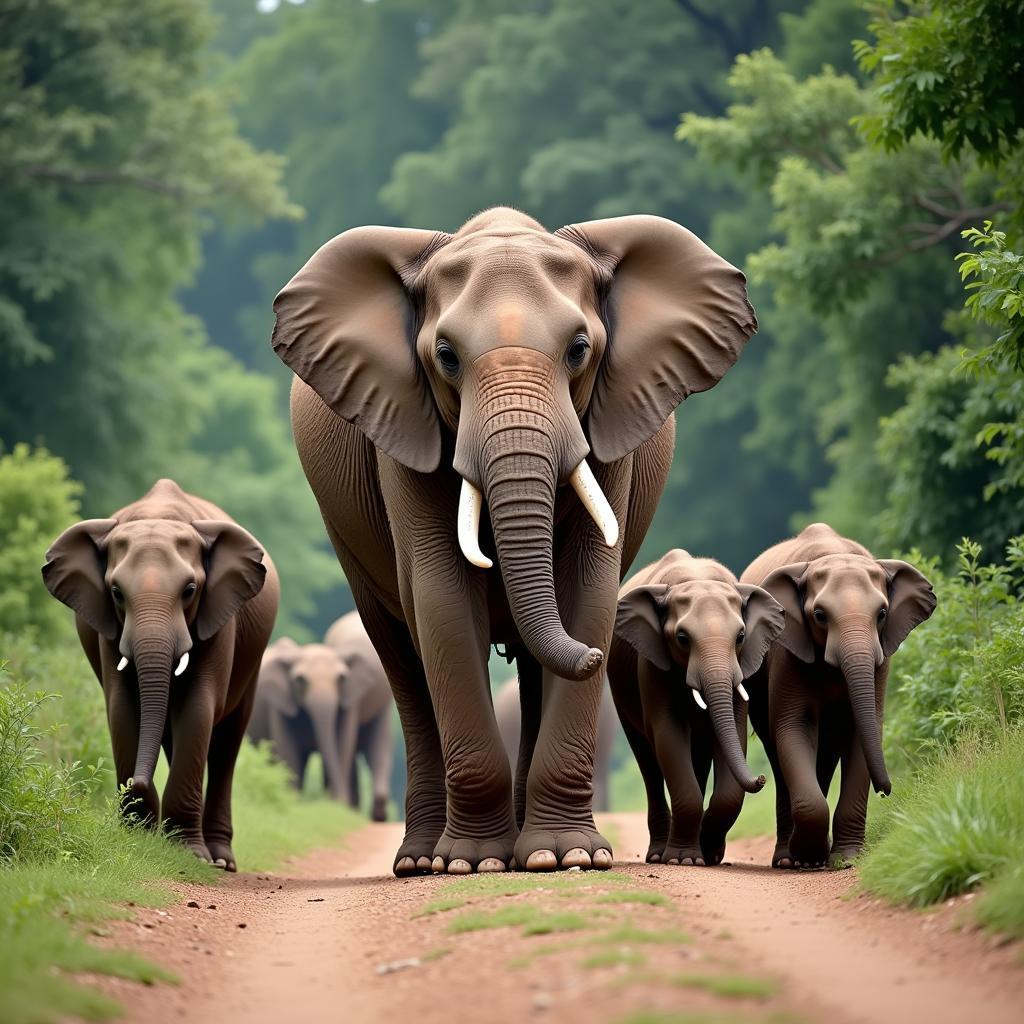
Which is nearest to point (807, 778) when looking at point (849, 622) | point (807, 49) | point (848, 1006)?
point (849, 622)

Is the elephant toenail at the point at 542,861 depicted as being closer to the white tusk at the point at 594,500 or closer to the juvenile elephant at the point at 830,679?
the white tusk at the point at 594,500

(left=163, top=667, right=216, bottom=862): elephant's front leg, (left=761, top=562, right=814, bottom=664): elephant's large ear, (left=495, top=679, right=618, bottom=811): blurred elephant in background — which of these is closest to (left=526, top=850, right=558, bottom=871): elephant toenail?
(left=761, top=562, right=814, bottom=664): elephant's large ear

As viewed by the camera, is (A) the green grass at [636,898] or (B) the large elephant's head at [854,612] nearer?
(A) the green grass at [636,898]

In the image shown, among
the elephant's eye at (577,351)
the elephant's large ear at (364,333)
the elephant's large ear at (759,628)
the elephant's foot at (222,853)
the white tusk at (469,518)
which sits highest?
the elephant's large ear at (364,333)

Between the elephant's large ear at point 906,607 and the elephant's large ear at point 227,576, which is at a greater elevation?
the elephant's large ear at point 227,576

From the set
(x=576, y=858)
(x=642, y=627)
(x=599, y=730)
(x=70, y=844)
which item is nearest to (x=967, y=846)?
(x=576, y=858)

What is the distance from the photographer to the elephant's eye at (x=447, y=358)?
35.2ft

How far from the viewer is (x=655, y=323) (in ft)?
38.4

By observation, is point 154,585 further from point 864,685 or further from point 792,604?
point 864,685

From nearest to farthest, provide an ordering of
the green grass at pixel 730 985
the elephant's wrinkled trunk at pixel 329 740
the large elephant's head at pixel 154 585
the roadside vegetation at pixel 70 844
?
the green grass at pixel 730 985 < the roadside vegetation at pixel 70 844 < the large elephant's head at pixel 154 585 < the elephant's wrinkled trunk at pixel 329 740

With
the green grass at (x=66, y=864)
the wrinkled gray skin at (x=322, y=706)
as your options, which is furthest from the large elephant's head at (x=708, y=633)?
the wrinkled gray skin at (x=322, y=706)

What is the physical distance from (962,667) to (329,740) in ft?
55.6

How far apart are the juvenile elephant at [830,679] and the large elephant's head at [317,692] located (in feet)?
52.4

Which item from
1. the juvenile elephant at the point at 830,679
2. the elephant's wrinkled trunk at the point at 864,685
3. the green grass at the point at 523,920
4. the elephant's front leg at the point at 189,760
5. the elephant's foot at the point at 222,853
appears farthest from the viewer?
the elephant's foot at the point at 222,853
